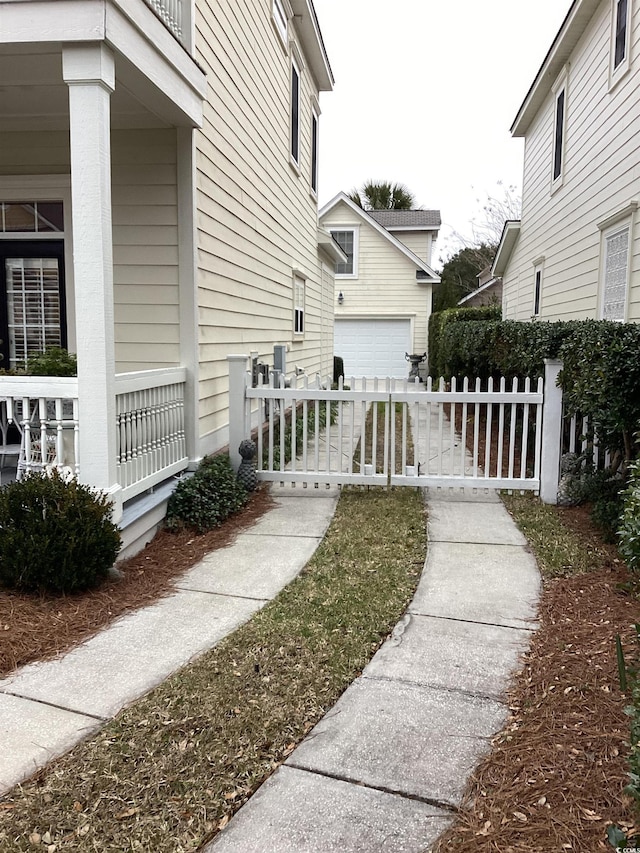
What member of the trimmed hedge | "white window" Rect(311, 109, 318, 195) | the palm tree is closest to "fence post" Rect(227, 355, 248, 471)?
the trimmed hedge

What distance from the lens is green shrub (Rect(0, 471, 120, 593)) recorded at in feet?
13.4

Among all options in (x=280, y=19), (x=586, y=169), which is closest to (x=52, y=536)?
(x=280, y=19)

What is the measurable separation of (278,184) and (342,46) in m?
13.2

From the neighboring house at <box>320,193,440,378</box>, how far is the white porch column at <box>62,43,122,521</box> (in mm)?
20947

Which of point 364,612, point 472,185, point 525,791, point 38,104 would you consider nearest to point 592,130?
point 38,104

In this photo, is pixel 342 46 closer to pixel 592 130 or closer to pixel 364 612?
pixel 592 130

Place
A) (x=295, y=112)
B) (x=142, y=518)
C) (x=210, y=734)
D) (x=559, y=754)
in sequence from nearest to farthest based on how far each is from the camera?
1. (x=559, y=754)
2. (x=210, y=734)
3. (x=142, y=518)
4. (x=295, y=112)

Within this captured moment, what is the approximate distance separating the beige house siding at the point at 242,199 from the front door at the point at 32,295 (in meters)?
1.55

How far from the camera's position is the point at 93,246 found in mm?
4387

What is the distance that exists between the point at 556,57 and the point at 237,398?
9553 millimetres

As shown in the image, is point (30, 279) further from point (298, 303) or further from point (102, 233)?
point (298, 303)

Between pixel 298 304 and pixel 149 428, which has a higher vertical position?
pixel 298 304

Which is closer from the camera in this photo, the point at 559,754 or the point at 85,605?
the point at 559,754

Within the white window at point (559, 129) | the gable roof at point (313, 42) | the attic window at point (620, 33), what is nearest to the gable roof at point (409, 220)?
the gable roof at point (313, 42)
